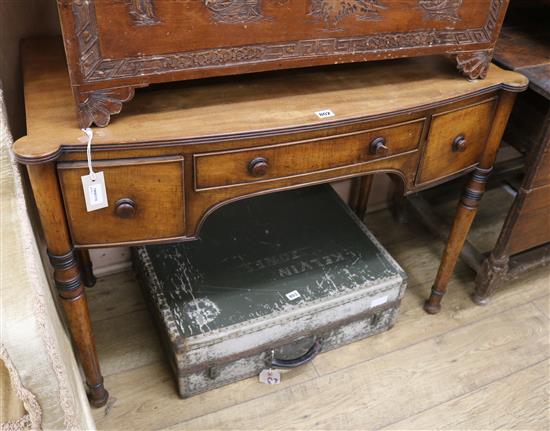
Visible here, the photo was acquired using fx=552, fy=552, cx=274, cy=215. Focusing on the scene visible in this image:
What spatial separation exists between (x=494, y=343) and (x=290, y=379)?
64 cm

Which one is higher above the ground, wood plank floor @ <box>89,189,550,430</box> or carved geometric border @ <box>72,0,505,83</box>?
carved geometric border @ <box>72,0,505,83</box>

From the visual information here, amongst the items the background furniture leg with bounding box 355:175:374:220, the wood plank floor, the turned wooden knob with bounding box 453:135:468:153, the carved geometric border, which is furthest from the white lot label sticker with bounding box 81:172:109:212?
the background furniture leg with bounding box 355:175:374:220

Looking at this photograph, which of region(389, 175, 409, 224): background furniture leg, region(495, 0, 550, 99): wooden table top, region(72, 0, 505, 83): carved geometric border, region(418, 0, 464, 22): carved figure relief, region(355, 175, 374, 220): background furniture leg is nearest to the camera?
region(72, 0, 505, 83): carved geometric border

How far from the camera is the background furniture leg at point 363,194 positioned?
1.89m

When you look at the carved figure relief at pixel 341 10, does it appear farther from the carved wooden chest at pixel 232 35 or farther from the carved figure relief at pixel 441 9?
the carved figure relief at pixel 441 9

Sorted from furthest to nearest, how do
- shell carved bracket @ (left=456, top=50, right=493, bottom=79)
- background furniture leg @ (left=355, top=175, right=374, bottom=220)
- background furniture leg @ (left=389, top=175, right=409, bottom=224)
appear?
background furniture leg @ (left=389, top=175, right=409, bottom=224) → background furniture leg @ (left=355, top=175, right=374, bottom=220) → shell carved bracket @ (left=456, top=50, right=493, bottom=79)

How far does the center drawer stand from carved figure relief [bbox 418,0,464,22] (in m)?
0.21

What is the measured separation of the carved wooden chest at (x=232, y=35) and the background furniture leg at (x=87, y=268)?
78cm

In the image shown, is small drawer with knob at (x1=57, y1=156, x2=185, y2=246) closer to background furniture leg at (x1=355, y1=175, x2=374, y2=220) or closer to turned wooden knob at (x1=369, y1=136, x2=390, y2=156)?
turned wooden knob at (x1=369, y1=136, x2=390, y2=156)

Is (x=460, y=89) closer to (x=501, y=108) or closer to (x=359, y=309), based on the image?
(x=501, y=108)

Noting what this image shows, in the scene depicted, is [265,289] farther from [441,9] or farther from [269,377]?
[441,9]

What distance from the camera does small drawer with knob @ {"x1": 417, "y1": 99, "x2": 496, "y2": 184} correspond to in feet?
4.08

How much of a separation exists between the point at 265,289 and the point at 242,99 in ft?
1.80

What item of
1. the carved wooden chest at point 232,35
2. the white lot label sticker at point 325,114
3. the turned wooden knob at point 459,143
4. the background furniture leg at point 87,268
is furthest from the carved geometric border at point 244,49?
the background furniture leg at point 87,268
